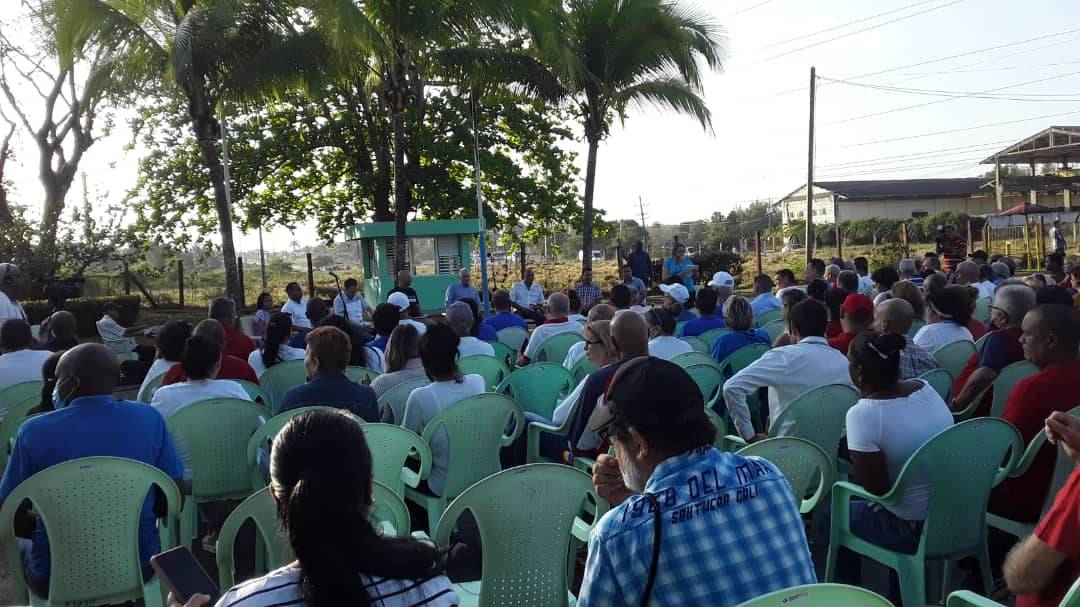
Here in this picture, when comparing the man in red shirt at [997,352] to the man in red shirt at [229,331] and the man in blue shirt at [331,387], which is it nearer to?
the man in blue shirt at [331,387]

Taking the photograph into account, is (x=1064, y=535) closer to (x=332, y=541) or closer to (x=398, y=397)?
(x=332, y=541)

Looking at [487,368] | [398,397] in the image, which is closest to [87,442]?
[398,397]

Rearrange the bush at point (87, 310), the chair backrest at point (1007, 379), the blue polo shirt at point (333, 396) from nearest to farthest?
the blue polo shirt at point (333, 396)
the chair backrest at point (1007, 379)
the bush at point (87, 310)

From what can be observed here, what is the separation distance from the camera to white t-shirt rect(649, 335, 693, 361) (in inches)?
245

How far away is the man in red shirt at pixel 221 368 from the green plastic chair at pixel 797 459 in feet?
11.0

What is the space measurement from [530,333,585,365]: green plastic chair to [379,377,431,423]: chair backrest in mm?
2496

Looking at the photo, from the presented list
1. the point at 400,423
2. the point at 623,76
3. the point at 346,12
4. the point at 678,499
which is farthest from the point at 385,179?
the point at 678,499

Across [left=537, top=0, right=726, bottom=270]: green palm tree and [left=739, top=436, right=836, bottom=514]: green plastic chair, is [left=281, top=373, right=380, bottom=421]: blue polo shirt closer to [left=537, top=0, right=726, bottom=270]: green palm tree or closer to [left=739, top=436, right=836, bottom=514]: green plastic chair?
[left=739, top=436, right=836, bottom=514]: green plastic chair

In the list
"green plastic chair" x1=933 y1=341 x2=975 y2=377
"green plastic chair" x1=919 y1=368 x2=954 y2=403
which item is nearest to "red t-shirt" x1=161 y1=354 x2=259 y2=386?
"green plastic chair" x1=919 y1=368 x2=954 y2=403

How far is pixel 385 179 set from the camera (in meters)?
22.5

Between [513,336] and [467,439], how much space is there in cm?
452

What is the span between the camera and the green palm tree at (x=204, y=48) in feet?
40.1

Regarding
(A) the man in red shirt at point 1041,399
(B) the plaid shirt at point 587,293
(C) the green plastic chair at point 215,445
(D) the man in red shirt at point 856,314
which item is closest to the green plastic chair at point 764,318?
(D) the man in red shirt at point 856,314

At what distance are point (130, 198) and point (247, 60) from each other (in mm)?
11109
